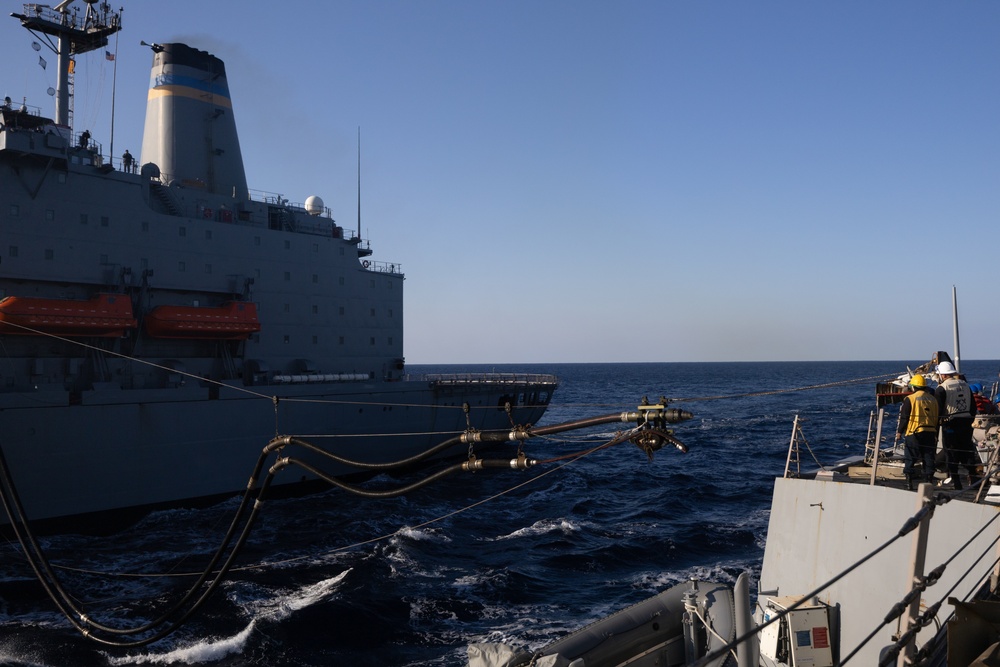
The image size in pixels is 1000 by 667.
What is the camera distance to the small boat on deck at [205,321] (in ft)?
81.7

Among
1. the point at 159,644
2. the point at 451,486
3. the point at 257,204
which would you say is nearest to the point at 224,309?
the point at 257,204

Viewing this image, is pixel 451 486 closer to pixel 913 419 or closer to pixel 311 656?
pixel 311 656

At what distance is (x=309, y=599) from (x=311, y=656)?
2970mm

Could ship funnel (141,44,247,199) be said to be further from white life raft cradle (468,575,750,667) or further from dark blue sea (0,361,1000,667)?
white life raft cradle (468,575,750,667)

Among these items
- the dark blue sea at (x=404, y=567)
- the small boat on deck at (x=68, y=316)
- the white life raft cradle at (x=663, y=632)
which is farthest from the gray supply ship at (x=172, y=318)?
the white life raft cradle at (x=663, y=632)

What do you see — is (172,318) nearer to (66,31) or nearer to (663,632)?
(66,31)

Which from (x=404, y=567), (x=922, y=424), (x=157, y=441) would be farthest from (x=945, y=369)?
(x=157, y=441)

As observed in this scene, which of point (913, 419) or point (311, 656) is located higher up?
point (913, 419)

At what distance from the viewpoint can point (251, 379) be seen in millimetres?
27781

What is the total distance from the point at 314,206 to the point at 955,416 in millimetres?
27773

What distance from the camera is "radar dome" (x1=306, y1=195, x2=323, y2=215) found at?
31875mm

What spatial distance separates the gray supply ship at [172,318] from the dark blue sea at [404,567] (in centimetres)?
209

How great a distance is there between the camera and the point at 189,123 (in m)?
29.5

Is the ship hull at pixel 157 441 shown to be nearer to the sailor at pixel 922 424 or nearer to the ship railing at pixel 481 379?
the ship railing at pixel 481 379
